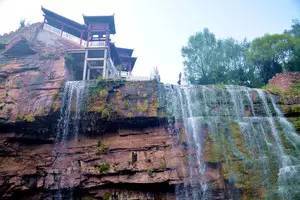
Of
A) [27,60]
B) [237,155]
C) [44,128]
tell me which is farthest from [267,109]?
[27,60]

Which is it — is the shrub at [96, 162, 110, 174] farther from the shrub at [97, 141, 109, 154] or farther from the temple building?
the temple building

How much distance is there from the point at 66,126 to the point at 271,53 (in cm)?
1552

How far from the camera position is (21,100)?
16094mm

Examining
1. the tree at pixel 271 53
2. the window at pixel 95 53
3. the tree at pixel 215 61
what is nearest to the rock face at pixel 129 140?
the window at pixel 95 53

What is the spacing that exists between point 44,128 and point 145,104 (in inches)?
189

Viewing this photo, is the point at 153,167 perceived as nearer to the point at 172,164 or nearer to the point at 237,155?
the point at 172,164

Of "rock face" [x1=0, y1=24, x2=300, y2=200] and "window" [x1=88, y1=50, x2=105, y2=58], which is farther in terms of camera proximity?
"window" [x1=88, y1=50, x2=105, y2=58]

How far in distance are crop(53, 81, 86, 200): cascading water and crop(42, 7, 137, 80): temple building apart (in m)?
7.39

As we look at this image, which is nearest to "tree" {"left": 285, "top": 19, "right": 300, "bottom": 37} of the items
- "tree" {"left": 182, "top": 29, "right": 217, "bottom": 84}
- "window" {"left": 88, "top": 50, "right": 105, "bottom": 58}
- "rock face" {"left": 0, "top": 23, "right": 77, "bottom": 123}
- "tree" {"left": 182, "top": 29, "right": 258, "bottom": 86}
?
"tree" {"left": 182, "top": 29, "right": 258, "bottom": 86}

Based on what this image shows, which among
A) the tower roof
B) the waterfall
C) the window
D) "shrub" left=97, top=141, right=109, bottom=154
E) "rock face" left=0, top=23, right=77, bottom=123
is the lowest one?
"shrub" left=97, top=141, right=109, bottom=154

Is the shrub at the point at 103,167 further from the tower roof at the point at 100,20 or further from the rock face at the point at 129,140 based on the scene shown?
the tower roof at the point at 100,20

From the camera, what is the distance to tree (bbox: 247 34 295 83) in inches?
917

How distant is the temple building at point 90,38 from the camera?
2417 cm

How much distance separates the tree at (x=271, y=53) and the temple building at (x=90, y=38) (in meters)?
9.68
